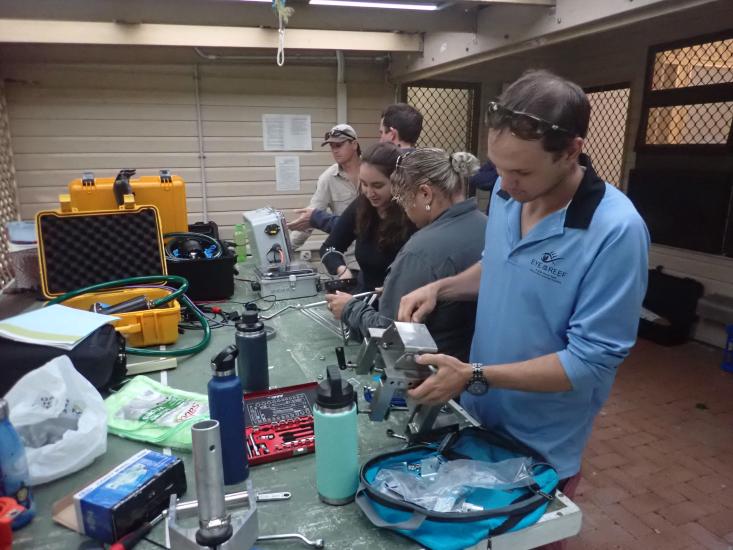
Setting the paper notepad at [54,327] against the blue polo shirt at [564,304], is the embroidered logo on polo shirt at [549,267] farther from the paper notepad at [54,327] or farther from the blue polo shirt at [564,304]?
the paper notepad at [54,327]

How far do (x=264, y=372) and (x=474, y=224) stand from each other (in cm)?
81

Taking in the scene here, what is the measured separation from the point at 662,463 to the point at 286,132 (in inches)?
147

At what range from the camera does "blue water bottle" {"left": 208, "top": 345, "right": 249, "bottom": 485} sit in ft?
3.46

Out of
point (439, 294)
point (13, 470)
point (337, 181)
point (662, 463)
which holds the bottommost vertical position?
point (662, 463)

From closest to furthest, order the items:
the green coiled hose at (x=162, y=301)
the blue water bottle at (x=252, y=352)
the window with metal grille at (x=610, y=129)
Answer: the blue water bottle at (x=252, y=352), the green coiled hose at (x=162, y=301), the window with metal grille at (x=610, y=129)

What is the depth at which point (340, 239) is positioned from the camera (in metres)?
2.68

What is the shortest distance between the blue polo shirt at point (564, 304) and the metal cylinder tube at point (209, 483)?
73 cm

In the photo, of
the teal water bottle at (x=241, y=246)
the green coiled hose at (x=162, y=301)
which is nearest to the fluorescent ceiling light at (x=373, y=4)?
the teal water bottle at (x=241, y=246)

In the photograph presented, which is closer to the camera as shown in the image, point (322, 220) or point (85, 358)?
point (85, 358)

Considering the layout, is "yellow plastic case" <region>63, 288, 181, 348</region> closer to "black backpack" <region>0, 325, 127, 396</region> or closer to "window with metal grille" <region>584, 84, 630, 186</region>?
"black backpack" <region>0, 325, 127, 396</region>

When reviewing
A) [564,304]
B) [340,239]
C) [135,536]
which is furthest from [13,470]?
[340,239]

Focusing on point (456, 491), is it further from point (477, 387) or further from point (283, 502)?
point (283, 502)

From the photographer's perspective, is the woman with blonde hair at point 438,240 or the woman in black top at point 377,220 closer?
the woman with blonde hair at point 438,240

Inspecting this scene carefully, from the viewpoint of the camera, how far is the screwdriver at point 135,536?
940mm
